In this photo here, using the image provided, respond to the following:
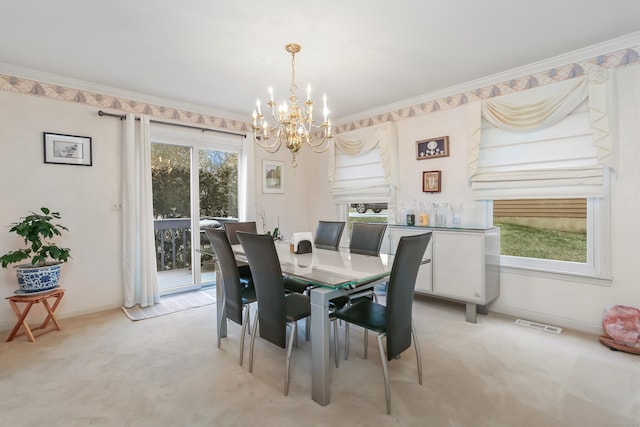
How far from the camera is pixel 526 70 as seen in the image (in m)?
3.04

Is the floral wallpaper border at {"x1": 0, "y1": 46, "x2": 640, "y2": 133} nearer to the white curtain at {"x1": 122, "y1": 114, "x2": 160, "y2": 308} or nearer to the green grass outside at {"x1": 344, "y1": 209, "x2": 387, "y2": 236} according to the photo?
the white curtain at {"x1": 122, "y1": 114, "x2": 160, "y2": 308}

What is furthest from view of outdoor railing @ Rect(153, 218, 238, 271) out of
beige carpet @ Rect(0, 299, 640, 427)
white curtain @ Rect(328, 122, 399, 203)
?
white curtain @ Rect(328, 122, 399, 203)

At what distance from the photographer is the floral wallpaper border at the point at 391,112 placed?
8.81 feet

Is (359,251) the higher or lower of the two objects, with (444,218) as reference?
lower

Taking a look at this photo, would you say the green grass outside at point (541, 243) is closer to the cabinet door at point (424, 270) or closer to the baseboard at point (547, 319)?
the baseboard at point (547, 319)

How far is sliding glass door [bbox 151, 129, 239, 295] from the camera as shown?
13.2 ft

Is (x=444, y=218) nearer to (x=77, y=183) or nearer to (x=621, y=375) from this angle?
(x=621, y=375)

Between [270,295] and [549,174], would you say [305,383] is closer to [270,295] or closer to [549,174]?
[270,295]

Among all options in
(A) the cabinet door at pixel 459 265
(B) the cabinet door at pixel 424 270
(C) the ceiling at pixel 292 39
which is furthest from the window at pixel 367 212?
(C) the ceiling at pixel 292 39

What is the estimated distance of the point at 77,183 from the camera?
10.9 feet

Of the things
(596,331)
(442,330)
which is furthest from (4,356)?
(596,331)

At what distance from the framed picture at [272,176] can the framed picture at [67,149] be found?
7.21 ft

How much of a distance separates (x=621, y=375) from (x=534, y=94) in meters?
2.39

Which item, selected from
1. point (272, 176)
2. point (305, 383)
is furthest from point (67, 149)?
point (305, 383)
